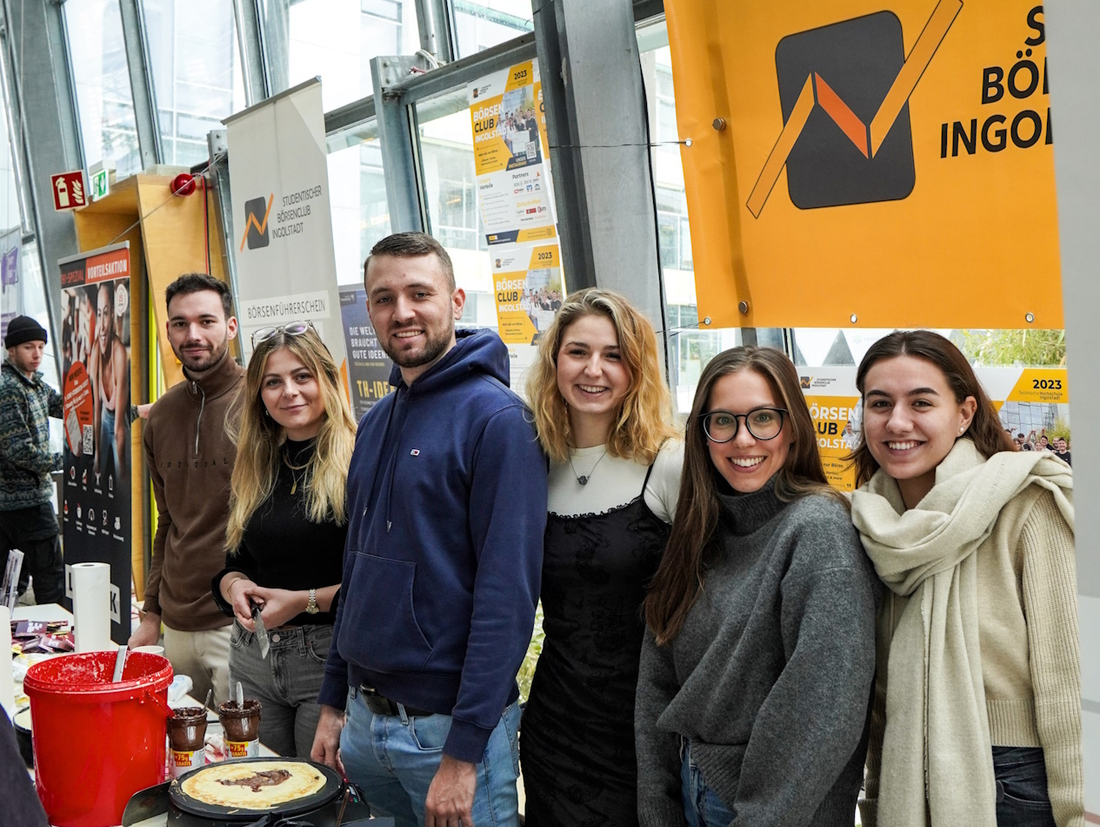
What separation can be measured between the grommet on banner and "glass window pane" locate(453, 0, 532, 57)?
2476 mm

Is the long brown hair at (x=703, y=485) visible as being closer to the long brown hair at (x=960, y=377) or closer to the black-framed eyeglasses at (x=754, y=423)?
the black-framed eyeglasses at (x=754, y=423)

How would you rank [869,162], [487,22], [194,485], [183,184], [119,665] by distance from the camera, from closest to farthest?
[119,665], [869,162], [194,485], [487,22], [183,184]

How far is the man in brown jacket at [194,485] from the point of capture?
9.22ft

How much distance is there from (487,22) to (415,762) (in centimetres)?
328

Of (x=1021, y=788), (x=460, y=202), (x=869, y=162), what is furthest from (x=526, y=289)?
(x=1021, y=788)

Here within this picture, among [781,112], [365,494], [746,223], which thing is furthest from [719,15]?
[365,494]

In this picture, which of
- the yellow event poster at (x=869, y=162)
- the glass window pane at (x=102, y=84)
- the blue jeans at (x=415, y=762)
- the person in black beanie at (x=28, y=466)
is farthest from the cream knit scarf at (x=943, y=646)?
the glass window pane at (x=102, y=84)

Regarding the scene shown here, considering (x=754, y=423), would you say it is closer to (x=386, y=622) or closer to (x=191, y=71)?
(x=386, y=622)

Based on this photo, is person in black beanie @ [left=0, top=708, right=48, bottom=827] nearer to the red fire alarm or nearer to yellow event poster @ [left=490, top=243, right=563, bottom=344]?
yellow event poster @ [left=490, top=243, right=563, bottom=344]

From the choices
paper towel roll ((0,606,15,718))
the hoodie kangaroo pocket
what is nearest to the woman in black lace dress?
the hoodie kangaroo pocket

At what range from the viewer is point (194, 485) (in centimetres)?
284

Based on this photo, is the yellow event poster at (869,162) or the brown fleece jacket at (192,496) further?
the brown fleece jacket at (192,496)

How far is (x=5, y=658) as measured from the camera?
1762 mm

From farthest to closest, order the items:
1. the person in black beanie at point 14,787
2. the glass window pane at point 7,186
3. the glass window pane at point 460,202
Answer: the glass window pane at point 7,186 < the glass window pane at point 460,202 < the person in black beanie at point 14,787
